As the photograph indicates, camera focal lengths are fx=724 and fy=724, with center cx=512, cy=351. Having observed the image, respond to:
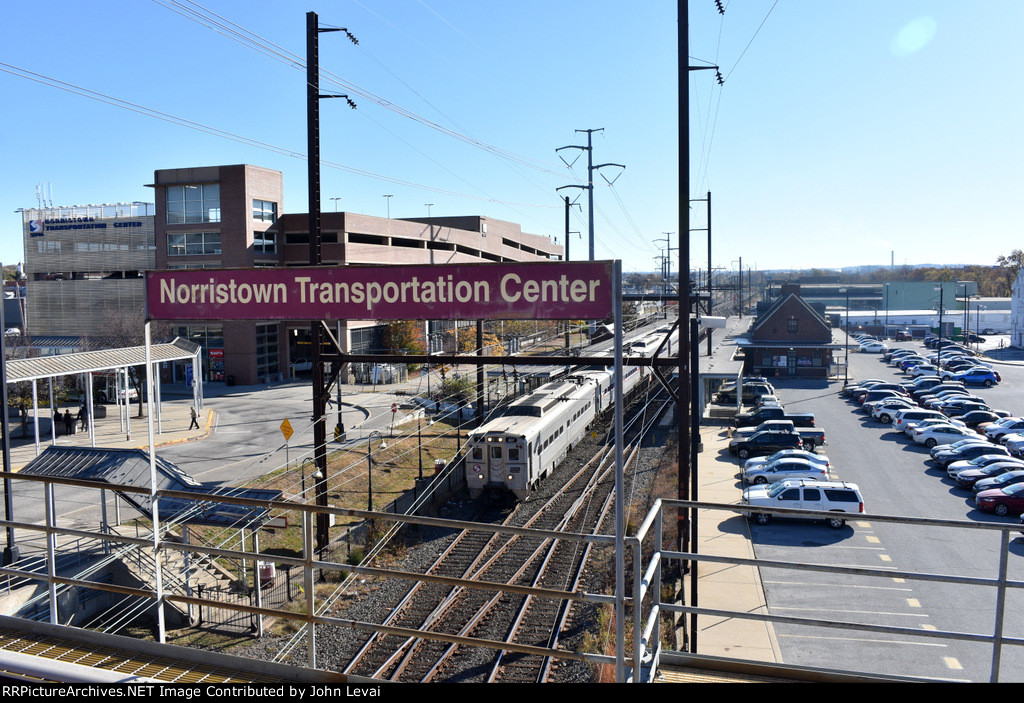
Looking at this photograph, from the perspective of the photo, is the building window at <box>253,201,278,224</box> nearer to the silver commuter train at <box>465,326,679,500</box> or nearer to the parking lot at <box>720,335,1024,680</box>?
the silver commuter train at <box>465,326,679,500</box>

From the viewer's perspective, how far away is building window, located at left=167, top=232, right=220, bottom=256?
39.8 m

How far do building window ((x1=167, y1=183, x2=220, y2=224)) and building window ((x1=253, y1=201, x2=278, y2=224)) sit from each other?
77.7 inches

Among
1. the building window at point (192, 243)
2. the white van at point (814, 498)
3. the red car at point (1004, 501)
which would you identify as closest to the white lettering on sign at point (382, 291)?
the white van at point (814, 498)

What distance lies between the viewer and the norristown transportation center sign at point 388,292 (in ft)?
11.8

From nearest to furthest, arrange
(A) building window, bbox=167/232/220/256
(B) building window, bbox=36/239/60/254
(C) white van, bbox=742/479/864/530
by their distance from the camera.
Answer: (C) white van, bbox=742/479/864/530, (A) building window, bbox=167/232/220/256, (B) building window, bbox=36/239/60/254

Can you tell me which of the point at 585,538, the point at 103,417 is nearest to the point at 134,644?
the point at 585,538

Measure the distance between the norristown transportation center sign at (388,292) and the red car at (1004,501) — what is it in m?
20.7

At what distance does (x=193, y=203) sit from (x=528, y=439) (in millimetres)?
29565

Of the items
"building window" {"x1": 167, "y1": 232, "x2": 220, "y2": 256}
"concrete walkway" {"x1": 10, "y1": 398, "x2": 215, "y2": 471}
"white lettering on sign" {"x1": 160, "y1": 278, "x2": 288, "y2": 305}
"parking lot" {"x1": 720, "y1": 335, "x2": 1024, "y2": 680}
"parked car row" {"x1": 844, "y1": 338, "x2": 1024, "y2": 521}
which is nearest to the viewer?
"white lettering on sign" {"x1": 160, "y1": 278, "x2": 288, "y2": 305}

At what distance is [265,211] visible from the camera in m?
40.2

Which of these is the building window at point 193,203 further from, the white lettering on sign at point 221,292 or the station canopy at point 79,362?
the white lettering on sign at point 221,292

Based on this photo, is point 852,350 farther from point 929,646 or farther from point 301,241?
point 929,646

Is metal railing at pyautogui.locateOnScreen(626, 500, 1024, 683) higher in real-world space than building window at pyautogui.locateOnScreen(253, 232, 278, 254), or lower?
lower

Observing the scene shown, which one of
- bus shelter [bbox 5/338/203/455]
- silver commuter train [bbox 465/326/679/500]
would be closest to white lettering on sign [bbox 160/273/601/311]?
silver commuter train [bbox 465/326/679/500]
